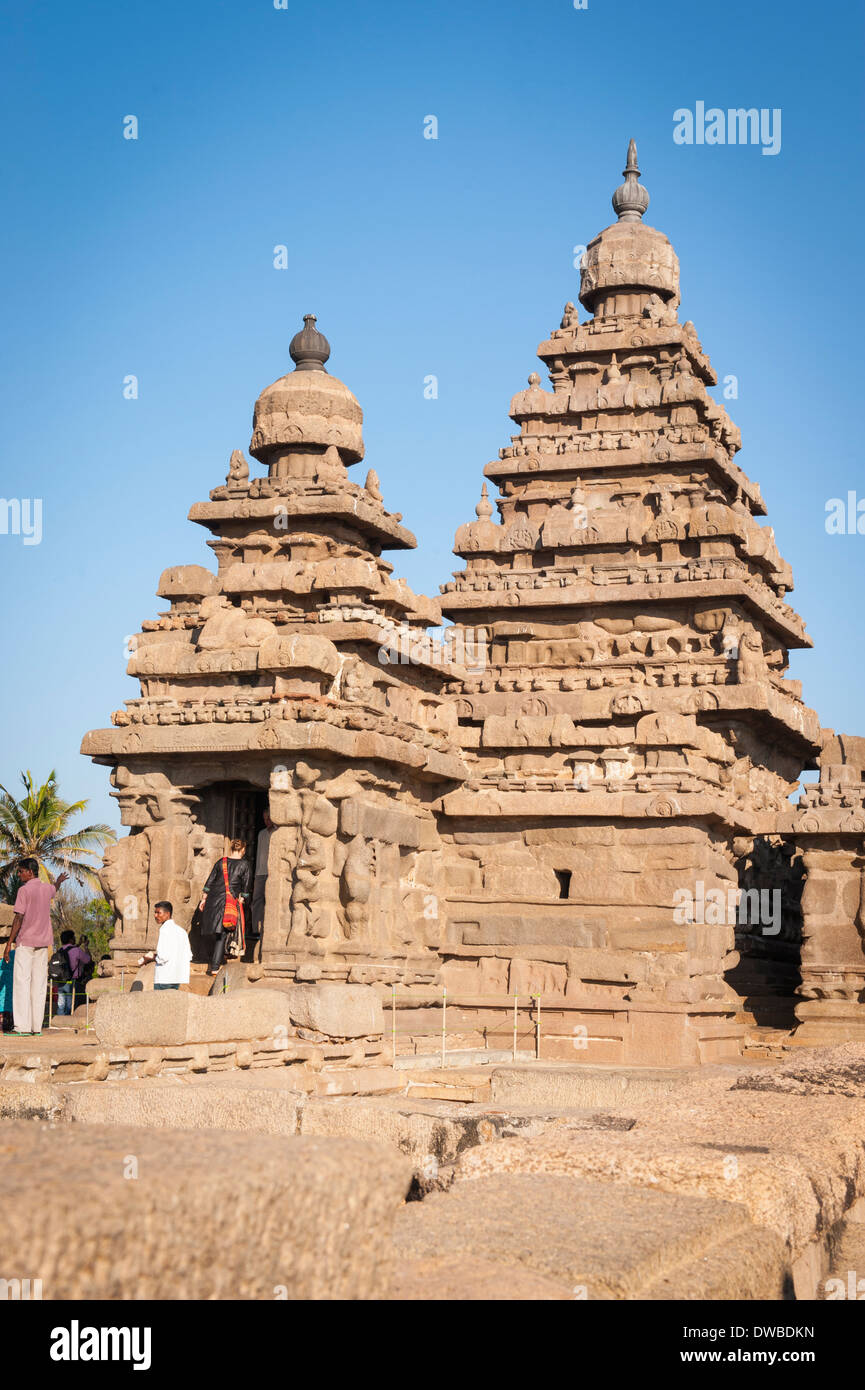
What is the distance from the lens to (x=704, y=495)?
83.8 ft

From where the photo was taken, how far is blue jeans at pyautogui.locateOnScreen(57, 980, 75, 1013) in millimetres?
18109

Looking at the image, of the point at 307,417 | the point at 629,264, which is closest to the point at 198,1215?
the point at 307,417

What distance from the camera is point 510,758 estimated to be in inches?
858

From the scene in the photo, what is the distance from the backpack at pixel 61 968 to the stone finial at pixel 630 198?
62.2 ft

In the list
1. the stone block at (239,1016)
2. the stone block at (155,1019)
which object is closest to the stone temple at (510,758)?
the stone block at (239,1016)

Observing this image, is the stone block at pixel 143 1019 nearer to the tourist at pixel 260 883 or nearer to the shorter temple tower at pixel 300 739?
the shorter temple tower at pixel 300 739

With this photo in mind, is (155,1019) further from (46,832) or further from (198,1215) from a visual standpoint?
(46,832)

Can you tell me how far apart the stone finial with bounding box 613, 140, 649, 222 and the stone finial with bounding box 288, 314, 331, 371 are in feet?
33.6

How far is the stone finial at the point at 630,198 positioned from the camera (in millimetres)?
30266

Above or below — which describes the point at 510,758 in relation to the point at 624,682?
below

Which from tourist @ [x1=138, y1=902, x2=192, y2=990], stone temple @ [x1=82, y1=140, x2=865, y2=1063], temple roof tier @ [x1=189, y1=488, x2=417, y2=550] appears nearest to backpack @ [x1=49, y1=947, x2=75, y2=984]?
stone temple @ [x1=82, y1=140, x2=865, y2=1063]

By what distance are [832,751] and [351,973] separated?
772cm

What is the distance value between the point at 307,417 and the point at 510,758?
5.69m
